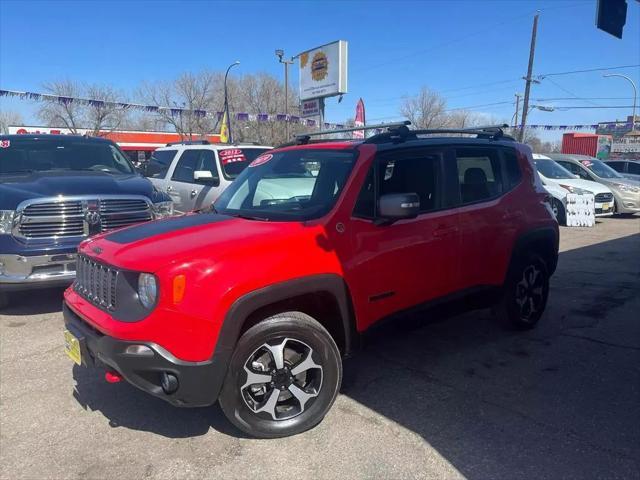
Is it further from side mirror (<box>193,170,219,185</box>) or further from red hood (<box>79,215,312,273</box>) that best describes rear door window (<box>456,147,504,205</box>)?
side mirror (<box>193,170,219,185</box>)

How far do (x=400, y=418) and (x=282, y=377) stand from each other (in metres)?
0.89

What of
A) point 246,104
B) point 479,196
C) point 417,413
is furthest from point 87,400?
point 246,104

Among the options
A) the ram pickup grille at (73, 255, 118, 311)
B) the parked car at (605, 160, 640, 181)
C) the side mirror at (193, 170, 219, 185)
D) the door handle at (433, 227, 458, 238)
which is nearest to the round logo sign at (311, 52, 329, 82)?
the parked car at (605, 160, 640, 181)

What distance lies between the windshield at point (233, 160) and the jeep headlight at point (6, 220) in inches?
148

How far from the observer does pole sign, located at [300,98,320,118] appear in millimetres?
26416

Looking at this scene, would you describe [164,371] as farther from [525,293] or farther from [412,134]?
[525,293]

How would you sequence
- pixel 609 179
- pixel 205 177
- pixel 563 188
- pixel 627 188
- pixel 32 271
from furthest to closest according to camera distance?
pixel 609 179, pixel 627 188, pixel 563 188, pixel 205 177, pixel 32 271

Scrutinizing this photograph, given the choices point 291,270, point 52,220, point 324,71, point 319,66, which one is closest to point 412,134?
point 291,270

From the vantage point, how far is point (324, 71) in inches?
974

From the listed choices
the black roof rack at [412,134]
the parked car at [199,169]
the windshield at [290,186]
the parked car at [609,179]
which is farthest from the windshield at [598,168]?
the windshield at [290,186]

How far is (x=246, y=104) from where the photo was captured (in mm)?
51344

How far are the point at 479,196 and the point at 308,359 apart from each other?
2153 mm

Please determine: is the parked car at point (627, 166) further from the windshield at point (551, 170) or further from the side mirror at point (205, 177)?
the side mirror at point (205, 177)

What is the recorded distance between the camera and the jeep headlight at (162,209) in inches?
236
